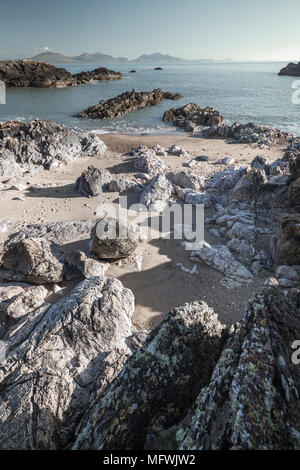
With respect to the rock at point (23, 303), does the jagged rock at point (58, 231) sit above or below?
above

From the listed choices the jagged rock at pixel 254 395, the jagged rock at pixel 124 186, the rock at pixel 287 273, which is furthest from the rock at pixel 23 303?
the jagged rock at pixel 124 186

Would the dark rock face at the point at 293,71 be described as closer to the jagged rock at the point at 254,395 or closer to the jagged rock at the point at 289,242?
the jagged rock at the point at 289,242

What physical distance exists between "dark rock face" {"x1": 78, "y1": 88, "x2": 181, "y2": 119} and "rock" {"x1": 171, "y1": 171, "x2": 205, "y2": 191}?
707 inches


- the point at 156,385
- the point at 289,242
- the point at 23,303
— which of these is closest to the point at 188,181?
the point at 289,242

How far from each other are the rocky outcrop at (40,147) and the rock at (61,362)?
980 centimetres

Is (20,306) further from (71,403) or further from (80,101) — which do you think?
(80,101)

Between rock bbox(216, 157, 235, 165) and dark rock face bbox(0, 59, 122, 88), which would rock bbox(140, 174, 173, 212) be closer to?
rock bbox(216, 157, 235, 165)

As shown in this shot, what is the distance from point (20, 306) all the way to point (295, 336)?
460 centimetres

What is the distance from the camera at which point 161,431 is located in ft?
7.77

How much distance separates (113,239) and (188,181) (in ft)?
17.5

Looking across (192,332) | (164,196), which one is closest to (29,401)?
(192,332)

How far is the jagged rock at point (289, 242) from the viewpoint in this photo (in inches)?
254

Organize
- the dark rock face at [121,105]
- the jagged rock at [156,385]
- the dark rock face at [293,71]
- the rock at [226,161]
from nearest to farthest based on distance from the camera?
the jagged rock at [156,385]
the rock at [226,161]
the dark rock face at [121,105]
the dark rock face at [293,71]

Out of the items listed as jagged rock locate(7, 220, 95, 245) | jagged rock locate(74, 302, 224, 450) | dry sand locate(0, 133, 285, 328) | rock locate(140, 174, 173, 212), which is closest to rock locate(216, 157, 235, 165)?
dry sand locate(0, 133, 285, 328)
